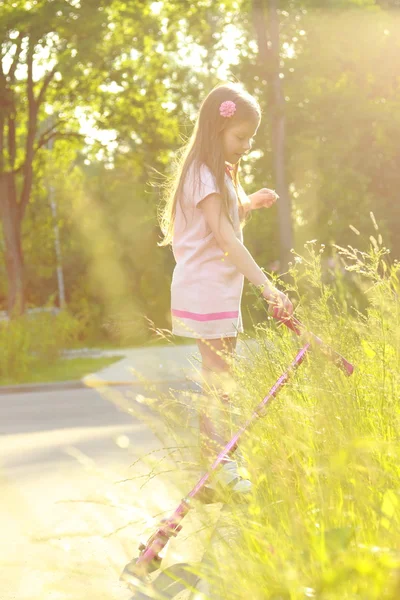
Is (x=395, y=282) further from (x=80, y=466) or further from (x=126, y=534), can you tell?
(x=80, y=466)

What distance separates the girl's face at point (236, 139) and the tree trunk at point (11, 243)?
1626 cm

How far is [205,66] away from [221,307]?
29.4m

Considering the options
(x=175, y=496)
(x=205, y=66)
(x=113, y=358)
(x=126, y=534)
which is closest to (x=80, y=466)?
(x=126, y=534)

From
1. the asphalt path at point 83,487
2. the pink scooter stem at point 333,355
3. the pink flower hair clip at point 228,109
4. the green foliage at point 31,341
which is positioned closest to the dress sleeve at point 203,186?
the pink flower hair clip at point 228,109

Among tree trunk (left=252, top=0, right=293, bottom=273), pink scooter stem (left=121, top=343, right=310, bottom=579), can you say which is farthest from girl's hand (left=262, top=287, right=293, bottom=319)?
tree trunk (left=252, top=0, right=293, bottom=273)

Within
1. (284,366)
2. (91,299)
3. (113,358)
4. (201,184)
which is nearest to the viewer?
(284,366)

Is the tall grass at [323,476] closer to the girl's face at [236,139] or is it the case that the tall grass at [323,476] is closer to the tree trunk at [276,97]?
the girl's face at [236,139]

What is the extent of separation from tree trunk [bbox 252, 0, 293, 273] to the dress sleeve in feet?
46.8

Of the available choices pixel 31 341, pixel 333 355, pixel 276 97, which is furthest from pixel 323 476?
pixel 276 97

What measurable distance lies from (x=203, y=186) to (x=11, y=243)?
16.5 meters

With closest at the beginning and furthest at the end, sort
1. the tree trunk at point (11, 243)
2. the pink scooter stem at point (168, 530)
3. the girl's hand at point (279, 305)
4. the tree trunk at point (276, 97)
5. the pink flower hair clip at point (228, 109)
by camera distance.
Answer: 1. the pink scooter stem at point (168, 530)
2. the girl's hand at point (279, 305)
3. the pink flower hair clip at point (228, 109)
4. the tree trunk at point (276, 97)
5. the tree trunk at point (11, 243)

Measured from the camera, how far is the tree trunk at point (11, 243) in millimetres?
20672

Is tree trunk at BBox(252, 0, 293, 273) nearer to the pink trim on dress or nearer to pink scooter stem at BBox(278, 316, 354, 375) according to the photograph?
the pink trim on dress

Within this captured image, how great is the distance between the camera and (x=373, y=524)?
278 centimetres
